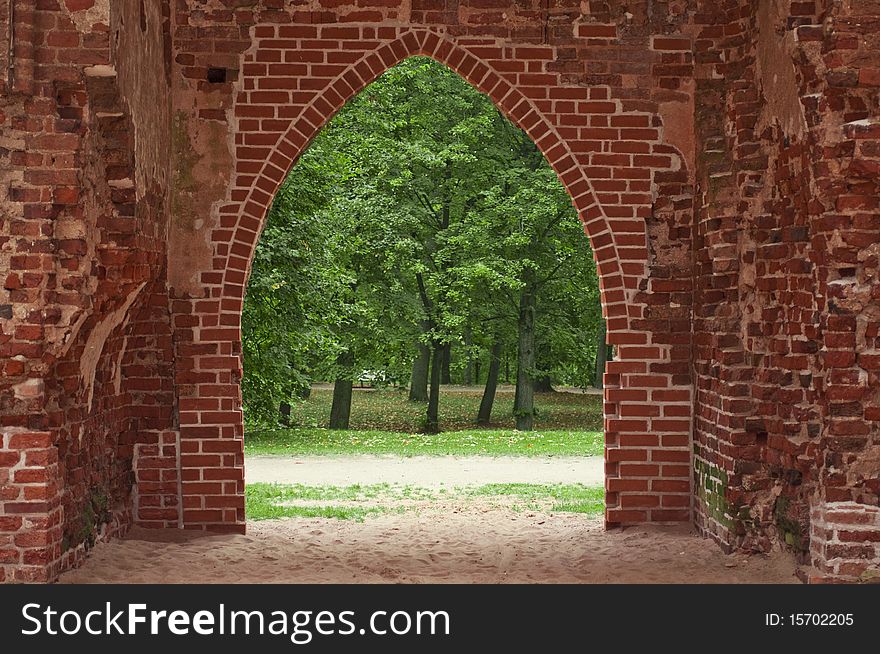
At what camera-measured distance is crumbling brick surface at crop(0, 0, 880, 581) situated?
508 cm

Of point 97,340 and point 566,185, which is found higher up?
point 566,185

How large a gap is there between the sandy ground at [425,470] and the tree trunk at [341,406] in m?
4.37

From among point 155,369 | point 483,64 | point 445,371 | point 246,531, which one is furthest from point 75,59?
point 445,371

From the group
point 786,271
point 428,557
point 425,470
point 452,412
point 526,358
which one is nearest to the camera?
point 786,271

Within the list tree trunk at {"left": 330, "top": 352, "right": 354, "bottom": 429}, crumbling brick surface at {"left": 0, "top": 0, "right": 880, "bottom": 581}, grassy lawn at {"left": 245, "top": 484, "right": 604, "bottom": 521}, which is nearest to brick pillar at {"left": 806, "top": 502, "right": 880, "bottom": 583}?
crumbling brick surface at {"left": 0, "top": 0, "right": 880, "bottom": 581}

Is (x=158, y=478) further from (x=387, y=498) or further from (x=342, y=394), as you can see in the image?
(x=342, y=394)

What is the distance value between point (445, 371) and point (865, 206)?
74.2ft

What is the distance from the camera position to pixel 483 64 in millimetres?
6871

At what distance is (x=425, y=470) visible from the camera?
12.0 meters

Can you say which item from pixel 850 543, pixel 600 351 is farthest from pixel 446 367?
pixel 850 543

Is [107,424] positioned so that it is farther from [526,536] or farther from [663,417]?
[663,417]

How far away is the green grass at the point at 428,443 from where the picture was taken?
13.9 metres

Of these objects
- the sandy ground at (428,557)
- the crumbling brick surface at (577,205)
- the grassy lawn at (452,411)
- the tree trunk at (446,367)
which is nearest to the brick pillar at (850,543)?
the crumbling brick surface at (577,205)

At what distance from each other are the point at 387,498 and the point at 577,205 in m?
3.77
